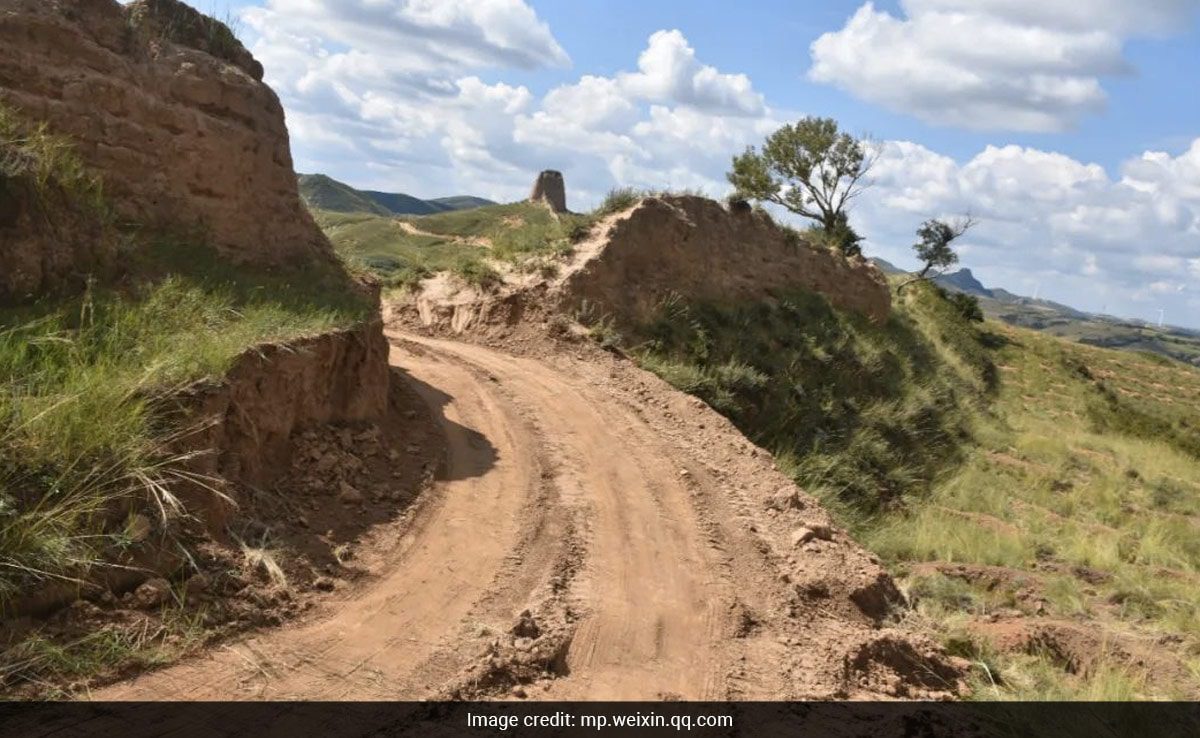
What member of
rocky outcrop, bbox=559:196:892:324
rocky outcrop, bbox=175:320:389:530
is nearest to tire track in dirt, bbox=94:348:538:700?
rocky outcrop, bbox=175:320:389:530

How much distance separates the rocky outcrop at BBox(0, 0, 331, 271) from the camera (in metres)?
7.25

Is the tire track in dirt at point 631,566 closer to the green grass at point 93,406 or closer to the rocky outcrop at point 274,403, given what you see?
the rocky outcrop at point 274,403

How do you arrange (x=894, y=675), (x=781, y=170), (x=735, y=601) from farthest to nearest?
(x=781, y=170) → (x=735, y=601) → (x=894, y=675)

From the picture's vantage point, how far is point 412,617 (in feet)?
17.3

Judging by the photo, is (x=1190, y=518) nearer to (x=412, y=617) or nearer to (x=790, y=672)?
(x=790, y=672)

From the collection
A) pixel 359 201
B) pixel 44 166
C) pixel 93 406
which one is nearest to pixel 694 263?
pixel 44 166

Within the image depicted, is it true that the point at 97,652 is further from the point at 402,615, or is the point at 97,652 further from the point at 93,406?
the point at 402,615

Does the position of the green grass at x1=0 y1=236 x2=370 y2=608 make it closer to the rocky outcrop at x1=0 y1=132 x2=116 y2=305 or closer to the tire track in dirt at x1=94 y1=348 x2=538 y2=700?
the rocky outcrop at x1=0 y1=132 x2=116 y2=305

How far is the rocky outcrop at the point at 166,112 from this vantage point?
23.8 ft

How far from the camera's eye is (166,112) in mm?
8195

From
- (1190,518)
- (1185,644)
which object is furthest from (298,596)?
(1190,518)

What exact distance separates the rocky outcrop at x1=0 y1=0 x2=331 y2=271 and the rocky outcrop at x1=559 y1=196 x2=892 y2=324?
5468 mm
